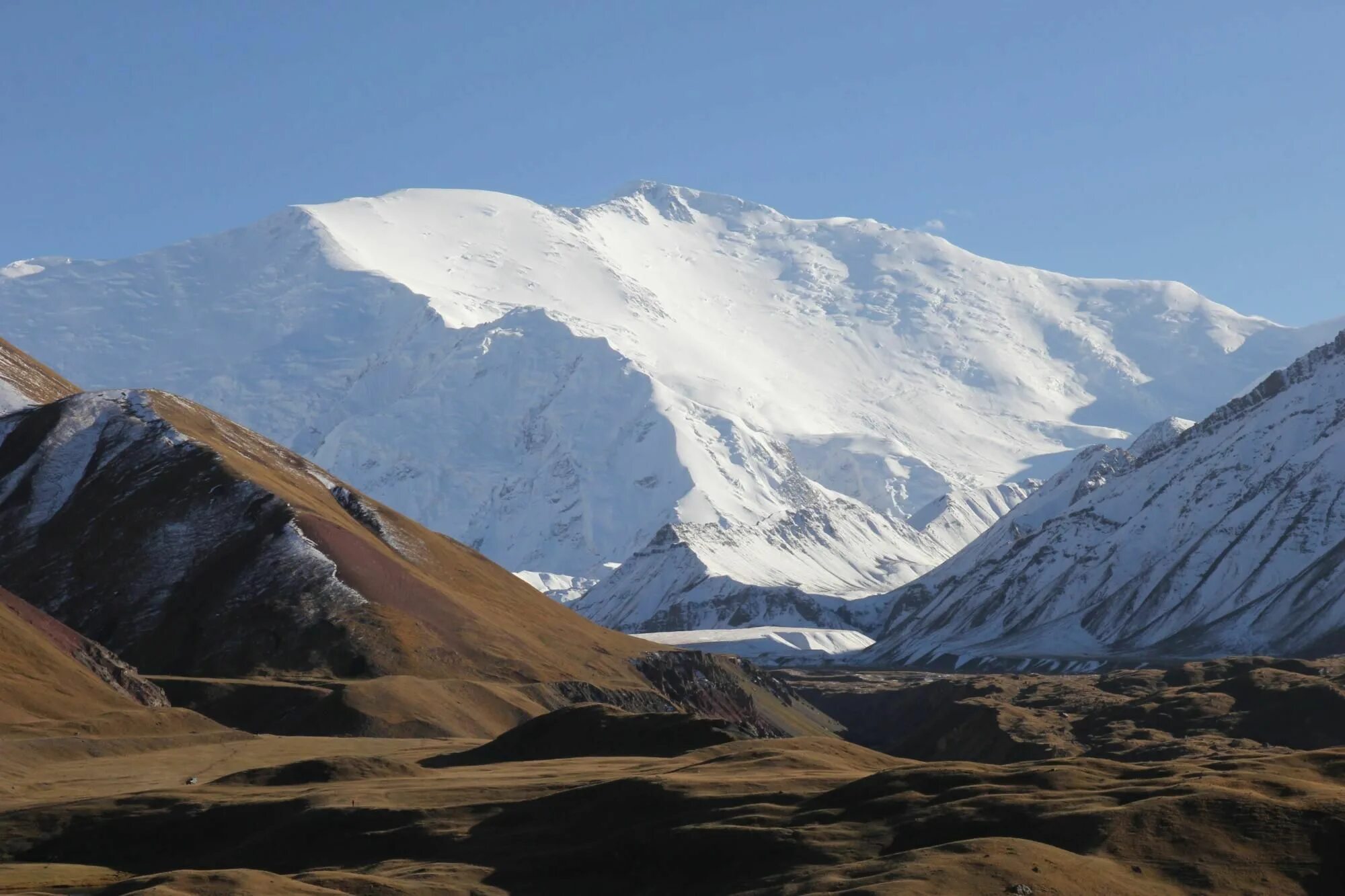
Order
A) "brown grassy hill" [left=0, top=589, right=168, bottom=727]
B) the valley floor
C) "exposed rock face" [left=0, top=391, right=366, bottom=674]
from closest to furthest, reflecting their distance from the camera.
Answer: the valley floor
"brown grassy hill" [left=0, top=589, right=168, bottom=727]
"exposed rock face" [left=0, top=391, right=366, bottom=674]

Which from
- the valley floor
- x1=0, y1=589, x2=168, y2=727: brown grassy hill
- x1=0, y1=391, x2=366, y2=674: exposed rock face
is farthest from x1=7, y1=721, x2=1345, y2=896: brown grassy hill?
x1=0, y1=391, x2=366, y2=674: exposed rock face

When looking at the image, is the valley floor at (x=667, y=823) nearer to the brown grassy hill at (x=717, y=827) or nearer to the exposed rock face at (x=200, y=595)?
the brown grassy hill at (x=717, y=827)

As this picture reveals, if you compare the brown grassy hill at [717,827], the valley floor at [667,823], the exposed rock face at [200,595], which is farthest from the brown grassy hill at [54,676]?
the brown grassy hill at [717,827]

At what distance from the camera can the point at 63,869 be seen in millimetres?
93500

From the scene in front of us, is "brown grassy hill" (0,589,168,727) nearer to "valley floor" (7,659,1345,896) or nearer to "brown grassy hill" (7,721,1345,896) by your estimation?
"valley floor" (7,659,1345,896)

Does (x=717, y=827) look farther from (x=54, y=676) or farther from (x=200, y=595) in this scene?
(x=200, y=595)

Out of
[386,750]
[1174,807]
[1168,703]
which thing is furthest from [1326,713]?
[1174,807]

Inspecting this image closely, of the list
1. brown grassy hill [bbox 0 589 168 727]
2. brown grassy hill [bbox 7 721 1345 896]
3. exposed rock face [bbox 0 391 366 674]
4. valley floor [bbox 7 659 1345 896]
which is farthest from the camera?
exposed rock face [bbox 0 391 366 674]

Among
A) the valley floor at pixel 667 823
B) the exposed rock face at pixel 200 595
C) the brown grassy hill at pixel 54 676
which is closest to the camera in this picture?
the valley floor at pixel 667 823

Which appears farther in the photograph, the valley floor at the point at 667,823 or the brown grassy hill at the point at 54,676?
the brown grassy hill at the point at 54,676

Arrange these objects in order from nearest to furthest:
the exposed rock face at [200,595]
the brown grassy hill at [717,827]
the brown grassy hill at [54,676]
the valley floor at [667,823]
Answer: the brown grassy hill at [717,827]
the valley floor at [667,823]
the brown grassy hill at [54,676]
the exposed rock face at [200,595]

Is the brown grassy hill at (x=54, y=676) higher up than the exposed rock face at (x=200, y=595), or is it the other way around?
the exposed rock face at (x=200, y=595)

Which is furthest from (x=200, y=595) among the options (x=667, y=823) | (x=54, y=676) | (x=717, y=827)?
(x=717, y=827)

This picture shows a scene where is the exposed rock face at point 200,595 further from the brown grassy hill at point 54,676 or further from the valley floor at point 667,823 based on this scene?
the valley floor at point 667,823
